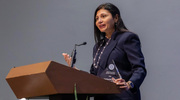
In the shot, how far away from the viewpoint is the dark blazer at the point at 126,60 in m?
1.61

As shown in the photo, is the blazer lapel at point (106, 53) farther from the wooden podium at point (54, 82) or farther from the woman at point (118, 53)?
the wooden podium at point (54, 82)

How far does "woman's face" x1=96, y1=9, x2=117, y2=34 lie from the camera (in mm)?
1906

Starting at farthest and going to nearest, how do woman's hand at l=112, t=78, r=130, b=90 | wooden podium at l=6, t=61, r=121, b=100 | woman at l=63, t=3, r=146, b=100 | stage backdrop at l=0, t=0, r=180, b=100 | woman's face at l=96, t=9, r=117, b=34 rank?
1. stage backdrop at l=0, t=0, r=180, b=100
2. woman's face at l=96, t=9, r=117, b=34
3. woman at l=63, t=3, r=146, b=100
4. woman's hand at l=112, t=78, r=130, b=90
5. wooden podium at l=6, t=61, r=121, b=100

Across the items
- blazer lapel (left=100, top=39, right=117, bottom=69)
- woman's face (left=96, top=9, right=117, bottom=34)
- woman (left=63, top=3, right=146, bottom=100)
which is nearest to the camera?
woman (left=63, top=3, right=146, bottom=100)

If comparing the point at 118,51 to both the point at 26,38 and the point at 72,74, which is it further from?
the point at 26,38

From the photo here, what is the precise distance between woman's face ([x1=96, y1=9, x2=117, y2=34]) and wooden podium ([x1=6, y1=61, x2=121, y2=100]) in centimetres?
55

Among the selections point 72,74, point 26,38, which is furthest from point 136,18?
point 72,74

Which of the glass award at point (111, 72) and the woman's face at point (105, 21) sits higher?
the woman's face at point (105, 21)

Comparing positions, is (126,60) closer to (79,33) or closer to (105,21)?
(105,21)

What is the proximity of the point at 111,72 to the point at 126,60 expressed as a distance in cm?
19

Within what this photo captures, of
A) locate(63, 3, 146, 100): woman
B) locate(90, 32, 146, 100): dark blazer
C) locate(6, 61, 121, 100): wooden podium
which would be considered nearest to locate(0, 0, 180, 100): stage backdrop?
locate(63, 3, 146, 100): woman

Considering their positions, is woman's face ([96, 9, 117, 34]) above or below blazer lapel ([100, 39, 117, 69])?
above

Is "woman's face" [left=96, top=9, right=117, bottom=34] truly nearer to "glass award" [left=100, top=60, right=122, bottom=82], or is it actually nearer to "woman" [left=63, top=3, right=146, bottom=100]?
"woman" [left=63, top=3, right=146, bottom=100]

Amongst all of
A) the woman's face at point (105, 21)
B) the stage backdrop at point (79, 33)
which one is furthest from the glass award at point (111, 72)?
the stage backdrop at point (79, 33)
